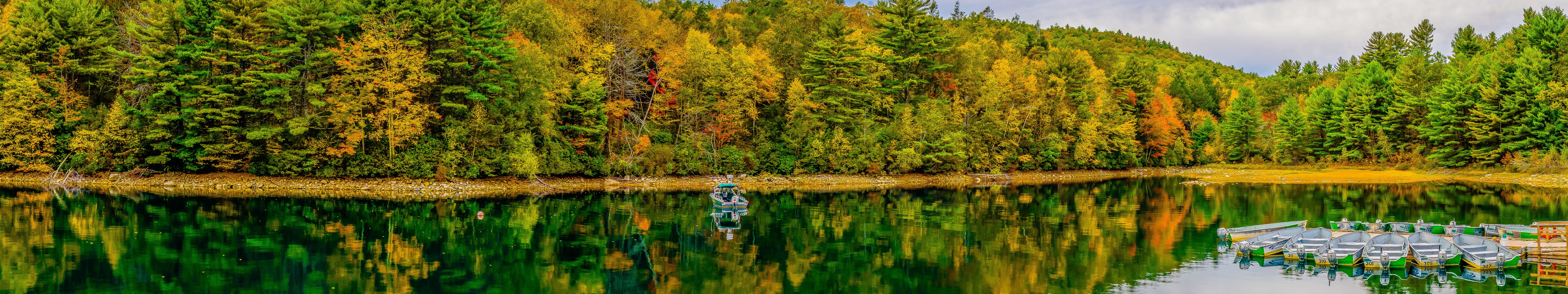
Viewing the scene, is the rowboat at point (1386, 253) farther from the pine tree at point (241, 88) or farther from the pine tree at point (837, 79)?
the pine tree at point (241, 88)

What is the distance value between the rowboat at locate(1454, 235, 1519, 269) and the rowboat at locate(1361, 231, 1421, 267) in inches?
53.6

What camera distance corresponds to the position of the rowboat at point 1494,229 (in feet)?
87.0

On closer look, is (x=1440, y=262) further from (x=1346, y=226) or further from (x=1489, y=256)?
(x=1346, y=226)

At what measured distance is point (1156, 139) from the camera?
9600 cm

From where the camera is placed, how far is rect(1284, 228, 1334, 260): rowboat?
81.9ft

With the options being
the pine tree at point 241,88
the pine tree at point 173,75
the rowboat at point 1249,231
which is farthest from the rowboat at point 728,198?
the pine tree at point 173,75

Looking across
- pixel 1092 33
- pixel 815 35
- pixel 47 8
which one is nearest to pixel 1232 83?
pixel 1092 33

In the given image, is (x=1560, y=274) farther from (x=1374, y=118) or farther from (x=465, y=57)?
(x=1374, y=118)

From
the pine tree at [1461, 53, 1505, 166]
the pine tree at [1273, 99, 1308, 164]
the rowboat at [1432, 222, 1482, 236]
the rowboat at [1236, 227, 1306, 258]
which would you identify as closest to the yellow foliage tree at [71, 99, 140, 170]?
the rowboat at [1236, 227, 1306, 258]

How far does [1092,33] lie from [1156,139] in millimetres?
76993

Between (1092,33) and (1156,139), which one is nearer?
(1156,139)

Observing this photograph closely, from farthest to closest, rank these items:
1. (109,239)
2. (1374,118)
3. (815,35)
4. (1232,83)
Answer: (1232,83) < (1374,118) < (815,35) < (109,239)

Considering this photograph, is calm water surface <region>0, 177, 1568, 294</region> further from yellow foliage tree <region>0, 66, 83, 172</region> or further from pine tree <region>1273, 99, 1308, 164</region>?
pine tree <region>1273, 99, 1308, 164</region>

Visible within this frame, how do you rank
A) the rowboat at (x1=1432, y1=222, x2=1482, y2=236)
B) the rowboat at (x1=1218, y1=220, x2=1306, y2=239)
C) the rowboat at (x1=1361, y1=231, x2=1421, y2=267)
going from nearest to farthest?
the rowboat at (x1=1361, y1=231, x2=1421, y2=267), the rowboat at (x1=1432, y1=222, x2=1482, y2=236), the rowboat at (x1=1218, y1=220, x2=1306, y2=239)
